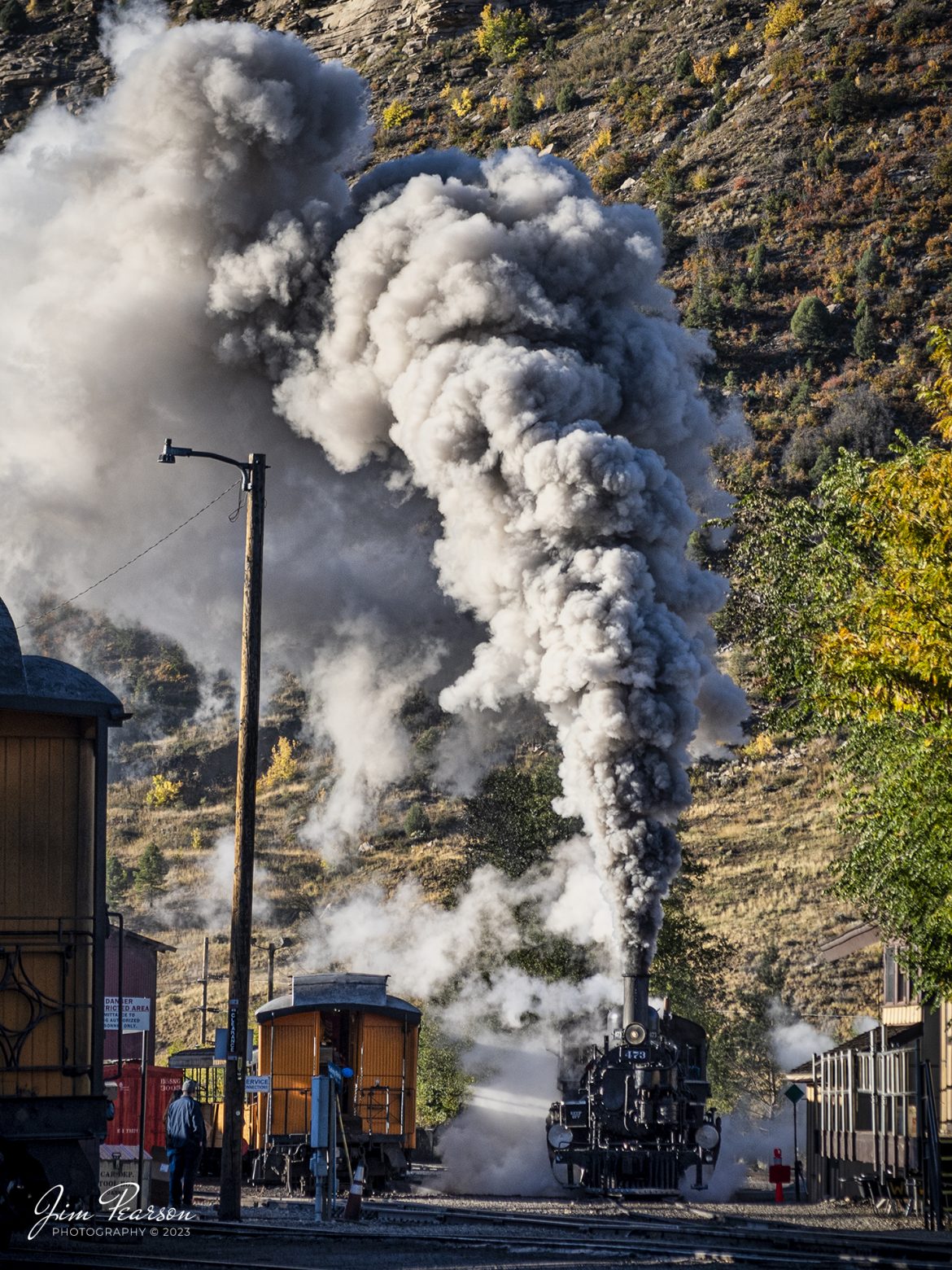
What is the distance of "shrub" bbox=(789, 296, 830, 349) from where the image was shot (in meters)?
91.4

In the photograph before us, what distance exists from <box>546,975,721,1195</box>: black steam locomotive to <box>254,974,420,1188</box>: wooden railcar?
9.72ft

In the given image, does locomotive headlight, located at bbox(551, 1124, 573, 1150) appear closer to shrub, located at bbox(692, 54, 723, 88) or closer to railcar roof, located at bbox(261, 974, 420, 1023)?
railcar roof, located at bbox(261, 974, 420, 1023)

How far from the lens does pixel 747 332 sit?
94.9 metres

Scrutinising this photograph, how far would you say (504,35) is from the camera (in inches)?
5846

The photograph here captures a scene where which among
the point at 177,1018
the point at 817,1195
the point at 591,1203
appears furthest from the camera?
the point at 177,1018

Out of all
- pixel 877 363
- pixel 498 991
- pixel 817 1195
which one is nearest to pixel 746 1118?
pixel 498 991

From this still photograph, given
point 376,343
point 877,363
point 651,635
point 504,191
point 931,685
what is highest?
point 877,363

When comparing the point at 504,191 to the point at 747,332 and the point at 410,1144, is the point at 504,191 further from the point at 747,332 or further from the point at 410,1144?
the point at 747,332

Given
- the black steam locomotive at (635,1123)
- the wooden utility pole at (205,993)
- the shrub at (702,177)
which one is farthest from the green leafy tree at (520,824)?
the shrub at (702,177)

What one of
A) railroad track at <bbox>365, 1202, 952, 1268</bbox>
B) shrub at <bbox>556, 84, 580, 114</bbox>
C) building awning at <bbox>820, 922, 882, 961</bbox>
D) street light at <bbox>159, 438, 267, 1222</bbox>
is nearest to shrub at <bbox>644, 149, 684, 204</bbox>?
shrub at <bbox>556, 84, 580, 114</bbox>

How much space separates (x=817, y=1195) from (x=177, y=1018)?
119 ft

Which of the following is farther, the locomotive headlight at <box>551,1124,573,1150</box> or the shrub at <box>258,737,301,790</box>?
the shrub at <box>258,737,301,790</box>

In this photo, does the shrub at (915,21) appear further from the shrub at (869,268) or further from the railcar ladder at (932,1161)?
the railcar ladder at (932,1161)

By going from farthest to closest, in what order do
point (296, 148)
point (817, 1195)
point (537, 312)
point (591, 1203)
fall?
point (296, 148) < point (537, 312) < point (817, 1195) < point (591, 1203)
